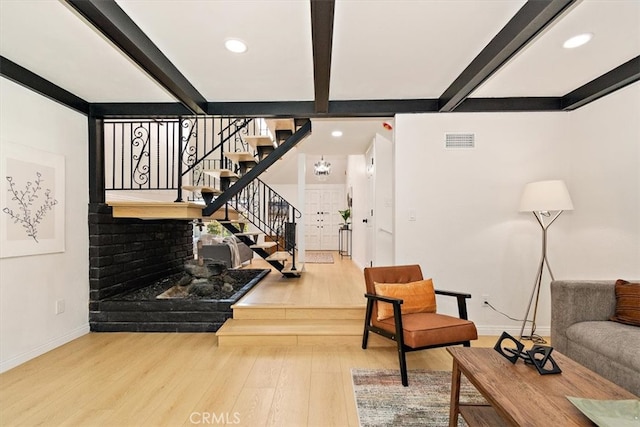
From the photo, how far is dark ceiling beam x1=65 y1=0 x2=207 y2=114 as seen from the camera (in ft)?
6.17

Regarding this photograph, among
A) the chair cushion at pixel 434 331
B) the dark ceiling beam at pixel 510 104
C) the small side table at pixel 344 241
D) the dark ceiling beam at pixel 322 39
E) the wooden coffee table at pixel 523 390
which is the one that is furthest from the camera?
the small side table at pixel 344 241

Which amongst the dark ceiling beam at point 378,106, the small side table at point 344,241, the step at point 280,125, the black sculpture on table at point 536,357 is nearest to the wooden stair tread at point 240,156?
the step at point 280,125

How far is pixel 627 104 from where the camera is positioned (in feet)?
9.45

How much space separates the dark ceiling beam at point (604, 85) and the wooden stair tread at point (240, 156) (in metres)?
3.71

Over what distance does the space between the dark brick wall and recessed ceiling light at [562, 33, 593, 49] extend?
4645mm

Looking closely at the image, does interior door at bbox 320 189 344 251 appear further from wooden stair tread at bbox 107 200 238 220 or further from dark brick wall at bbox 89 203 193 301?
wooden stair tread at bbox 107 200 238 220

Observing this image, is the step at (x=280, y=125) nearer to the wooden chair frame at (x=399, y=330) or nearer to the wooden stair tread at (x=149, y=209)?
the wooden stair tread at (x=149, y=209)

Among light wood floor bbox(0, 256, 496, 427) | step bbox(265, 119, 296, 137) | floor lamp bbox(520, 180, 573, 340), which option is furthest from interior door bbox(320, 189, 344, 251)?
floor lamp bbox(520, 180, 573, 340)

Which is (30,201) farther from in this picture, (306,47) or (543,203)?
(543,203)

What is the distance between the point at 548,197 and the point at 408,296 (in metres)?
1.65

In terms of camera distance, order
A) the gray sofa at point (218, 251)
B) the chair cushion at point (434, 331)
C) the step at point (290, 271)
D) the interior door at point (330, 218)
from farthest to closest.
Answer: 1. the interior door at point (330, 218)
2. the gray sofa at point (218, 251)
3. the step at point (290, 271)
4. the chair cushion at point (434, 331)

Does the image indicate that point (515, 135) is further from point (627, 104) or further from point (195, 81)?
point (195, 81)

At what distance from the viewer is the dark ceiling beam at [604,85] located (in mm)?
2734

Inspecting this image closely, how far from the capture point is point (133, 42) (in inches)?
86.3
